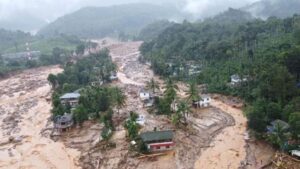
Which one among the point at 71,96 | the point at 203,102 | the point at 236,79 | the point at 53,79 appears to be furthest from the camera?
the point at 53,79

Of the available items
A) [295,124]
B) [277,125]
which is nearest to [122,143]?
[277,125]

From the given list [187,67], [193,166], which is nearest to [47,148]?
[193,166]

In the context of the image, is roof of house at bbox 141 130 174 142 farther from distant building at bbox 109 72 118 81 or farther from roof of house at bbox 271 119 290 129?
distant building at bbox 109 72 118 81

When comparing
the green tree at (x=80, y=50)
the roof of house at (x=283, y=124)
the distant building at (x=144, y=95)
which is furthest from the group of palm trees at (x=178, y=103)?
the green tree at (x=80, y=50)

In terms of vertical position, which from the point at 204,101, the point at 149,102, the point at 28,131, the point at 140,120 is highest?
the point at 204,101

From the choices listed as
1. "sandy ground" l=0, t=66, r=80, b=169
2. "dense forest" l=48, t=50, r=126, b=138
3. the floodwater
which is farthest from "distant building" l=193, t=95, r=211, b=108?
"sandy ground" l=0, t=66, r=80, b=169

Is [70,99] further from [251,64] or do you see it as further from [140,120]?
[251,64]

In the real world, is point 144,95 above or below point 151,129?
above

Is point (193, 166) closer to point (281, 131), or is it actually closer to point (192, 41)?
point (281, 131)
